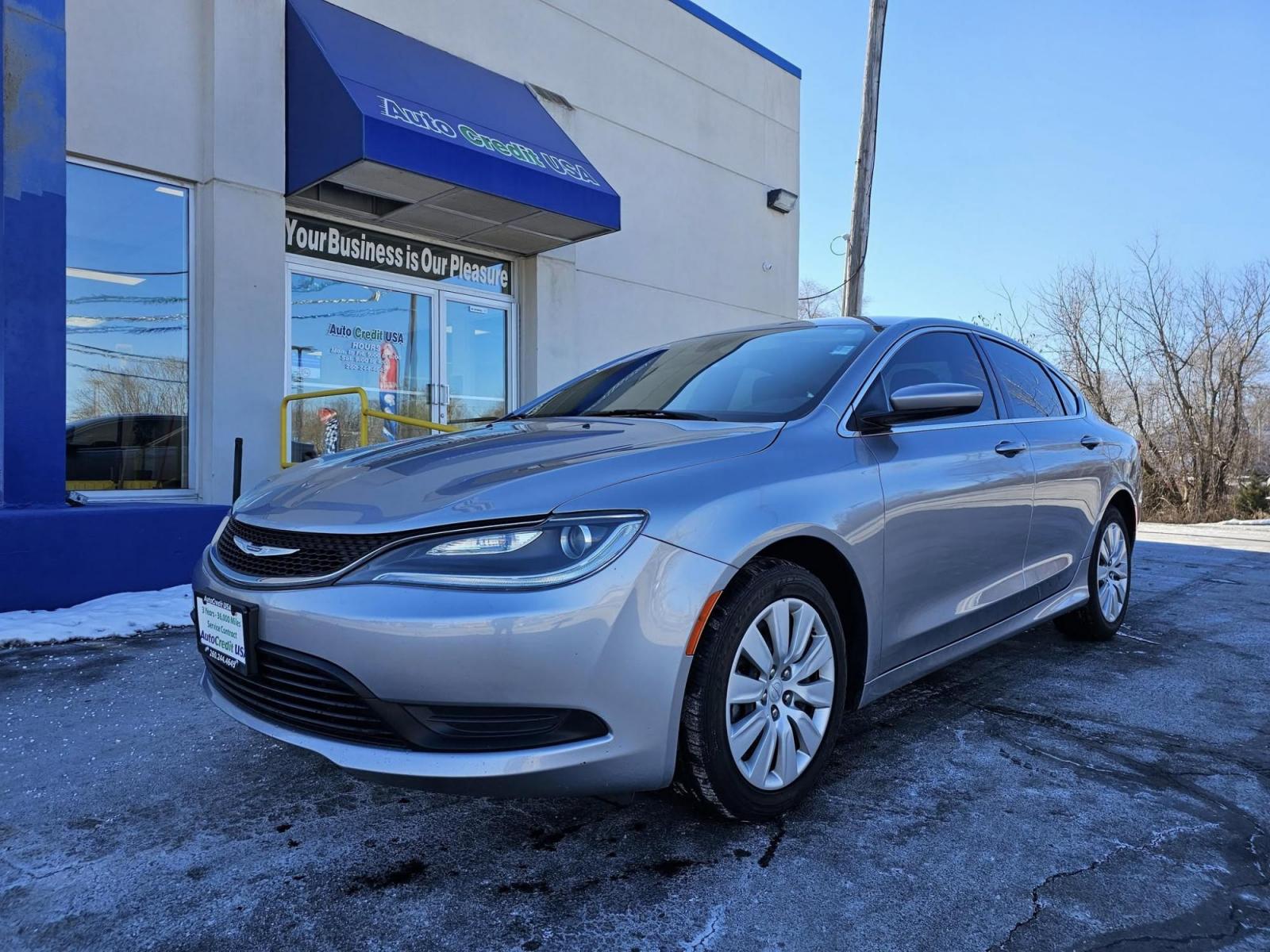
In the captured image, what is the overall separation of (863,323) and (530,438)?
1489mm

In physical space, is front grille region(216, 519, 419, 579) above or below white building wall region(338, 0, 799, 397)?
below

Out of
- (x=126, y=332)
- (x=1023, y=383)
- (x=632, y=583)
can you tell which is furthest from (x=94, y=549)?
(x=1023, y=383)

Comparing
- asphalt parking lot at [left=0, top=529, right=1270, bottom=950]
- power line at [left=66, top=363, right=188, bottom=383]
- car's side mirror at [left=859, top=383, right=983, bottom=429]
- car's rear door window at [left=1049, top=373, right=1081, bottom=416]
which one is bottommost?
asphalt parking lot at [left=0, top=529, right=1270, bottom=950]

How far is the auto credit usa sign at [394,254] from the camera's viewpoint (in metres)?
7.95

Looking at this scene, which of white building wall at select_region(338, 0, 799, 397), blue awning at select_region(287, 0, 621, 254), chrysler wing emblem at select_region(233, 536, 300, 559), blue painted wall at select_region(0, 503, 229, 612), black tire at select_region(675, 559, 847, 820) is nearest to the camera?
black tire at select_region(675, 559, 847, 820)

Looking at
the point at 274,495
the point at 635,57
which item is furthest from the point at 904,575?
the point at 635,57

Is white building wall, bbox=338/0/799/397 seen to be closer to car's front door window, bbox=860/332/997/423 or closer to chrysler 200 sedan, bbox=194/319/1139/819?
car's front door window, bbox=860/332/997/423

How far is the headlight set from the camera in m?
1.96

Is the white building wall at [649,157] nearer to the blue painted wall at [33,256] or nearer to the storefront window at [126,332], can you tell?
the storefront window at [126,332]

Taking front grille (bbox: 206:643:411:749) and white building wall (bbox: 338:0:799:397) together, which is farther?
white building wall (bbox: 338:0:799:397)

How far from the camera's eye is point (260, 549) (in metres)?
2.31

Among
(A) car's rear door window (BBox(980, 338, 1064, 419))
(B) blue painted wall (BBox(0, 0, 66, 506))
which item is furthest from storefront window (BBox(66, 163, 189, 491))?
(A) car's rear door window (BBox(980, 338, 1064, 419))

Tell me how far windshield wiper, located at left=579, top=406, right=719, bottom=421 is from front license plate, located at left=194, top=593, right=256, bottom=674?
1.40 meters

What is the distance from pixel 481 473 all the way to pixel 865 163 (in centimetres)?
919
